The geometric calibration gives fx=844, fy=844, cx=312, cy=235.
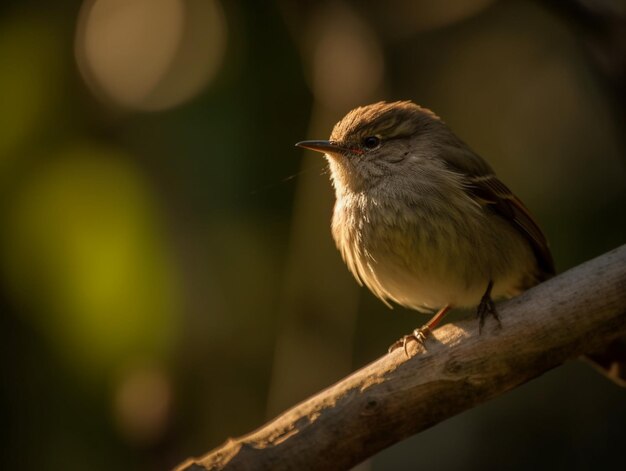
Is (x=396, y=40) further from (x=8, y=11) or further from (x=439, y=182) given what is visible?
(x=8, y=11)

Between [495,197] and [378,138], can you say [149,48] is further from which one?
[495,197]

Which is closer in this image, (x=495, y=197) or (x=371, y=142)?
(x=495, y=197)

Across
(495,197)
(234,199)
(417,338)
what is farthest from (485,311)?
(234,199)

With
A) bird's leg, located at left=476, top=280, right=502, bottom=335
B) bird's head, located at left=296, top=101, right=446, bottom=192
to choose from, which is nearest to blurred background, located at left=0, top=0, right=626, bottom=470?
bird's head, located at left=296, top=101, right=446, bottom=192

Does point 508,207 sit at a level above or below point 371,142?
below

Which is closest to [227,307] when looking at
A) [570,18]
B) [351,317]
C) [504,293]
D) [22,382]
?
[351,317]

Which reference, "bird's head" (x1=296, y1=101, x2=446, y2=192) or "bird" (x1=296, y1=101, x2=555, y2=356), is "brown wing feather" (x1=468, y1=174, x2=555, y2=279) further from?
"bird's head" (x1=296, y1=101, x2=446, y2=192)

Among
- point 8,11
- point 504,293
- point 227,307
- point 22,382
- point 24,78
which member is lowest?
point 504,293
